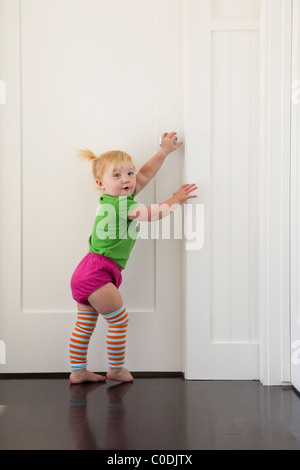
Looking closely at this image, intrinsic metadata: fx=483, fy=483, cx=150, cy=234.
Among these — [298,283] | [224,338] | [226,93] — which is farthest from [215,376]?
[226,93]

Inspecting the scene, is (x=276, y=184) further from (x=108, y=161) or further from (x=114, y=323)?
(x=114, y=323)

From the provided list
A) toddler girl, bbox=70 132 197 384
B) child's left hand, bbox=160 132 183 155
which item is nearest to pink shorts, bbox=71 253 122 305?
toddler girl, bbox=70 132 197 384

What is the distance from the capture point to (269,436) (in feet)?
4.31

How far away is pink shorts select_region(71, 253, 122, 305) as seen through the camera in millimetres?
1765

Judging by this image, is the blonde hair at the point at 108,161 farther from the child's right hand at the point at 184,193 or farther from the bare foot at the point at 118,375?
the bare foot at the point at 118,375

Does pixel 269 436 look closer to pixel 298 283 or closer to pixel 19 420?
pixel 298 283

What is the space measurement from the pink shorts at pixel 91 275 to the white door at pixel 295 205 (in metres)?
0.65

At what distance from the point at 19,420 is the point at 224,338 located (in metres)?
0.82

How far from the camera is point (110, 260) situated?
1.82 meters

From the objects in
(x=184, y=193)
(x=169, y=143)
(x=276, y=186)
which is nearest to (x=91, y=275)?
(x=184, y=193)

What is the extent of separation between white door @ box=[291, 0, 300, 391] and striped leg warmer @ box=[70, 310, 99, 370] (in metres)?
0.74

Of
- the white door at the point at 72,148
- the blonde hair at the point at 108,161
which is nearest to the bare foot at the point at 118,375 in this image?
the white door at the point at 72,148
